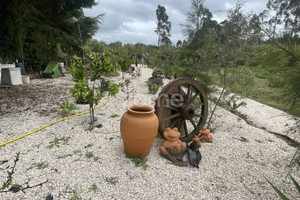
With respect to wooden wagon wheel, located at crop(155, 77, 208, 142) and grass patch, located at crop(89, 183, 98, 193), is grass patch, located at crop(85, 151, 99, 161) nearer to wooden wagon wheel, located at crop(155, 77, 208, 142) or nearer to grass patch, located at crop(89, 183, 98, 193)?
grass patch, located at crop(89, 183, 98, 193)

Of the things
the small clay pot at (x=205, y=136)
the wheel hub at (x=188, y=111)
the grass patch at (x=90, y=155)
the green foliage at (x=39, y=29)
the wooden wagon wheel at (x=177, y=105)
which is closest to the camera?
the grass patch at (x=90, y=155)

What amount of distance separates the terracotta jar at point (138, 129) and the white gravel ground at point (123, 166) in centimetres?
25

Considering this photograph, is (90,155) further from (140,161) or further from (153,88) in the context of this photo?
(153,88)

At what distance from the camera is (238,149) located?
298 cm

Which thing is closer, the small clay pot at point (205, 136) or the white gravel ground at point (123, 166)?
the white gravel ground at point (123, 166)

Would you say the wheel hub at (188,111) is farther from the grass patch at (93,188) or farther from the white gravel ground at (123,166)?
the grass patch at (93,188)

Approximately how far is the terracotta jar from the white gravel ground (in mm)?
255

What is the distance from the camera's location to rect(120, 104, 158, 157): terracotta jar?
7.64ft

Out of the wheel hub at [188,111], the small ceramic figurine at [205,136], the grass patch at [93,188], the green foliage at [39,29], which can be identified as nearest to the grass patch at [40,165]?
the grass patch at [93,188]

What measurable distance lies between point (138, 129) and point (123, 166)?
0.55 m

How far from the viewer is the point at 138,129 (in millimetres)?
2320

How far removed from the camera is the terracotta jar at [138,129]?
2.33 meters

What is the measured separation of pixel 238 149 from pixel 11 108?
Answer: 525cm

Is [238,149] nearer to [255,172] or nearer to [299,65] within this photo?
[255,172]
